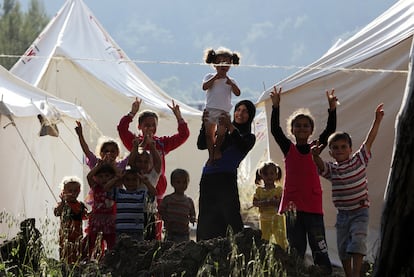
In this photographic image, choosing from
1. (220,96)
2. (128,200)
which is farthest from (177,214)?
(220,96)

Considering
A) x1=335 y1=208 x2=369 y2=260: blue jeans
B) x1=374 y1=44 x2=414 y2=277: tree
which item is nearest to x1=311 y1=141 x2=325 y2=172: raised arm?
x1=335 y1=208 x2=369 y2=260: blue jeans

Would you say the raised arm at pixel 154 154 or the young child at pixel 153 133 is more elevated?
the young child at pixel 153 133

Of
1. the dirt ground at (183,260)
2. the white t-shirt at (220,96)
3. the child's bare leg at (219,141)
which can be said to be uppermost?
the white t-shirt at (220,96)

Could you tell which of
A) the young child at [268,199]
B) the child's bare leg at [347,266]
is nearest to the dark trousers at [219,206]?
the young child at [268,199]

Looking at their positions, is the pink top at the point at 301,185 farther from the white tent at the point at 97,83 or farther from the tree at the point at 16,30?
the tree at the point at 16,30

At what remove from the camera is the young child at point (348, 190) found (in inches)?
238

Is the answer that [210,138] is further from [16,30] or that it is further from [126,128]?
[16,30]

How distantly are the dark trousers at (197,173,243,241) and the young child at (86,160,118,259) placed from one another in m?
0.60

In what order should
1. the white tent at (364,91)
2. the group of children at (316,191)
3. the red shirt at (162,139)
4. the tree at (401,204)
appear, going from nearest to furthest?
the tree at (401,204) < the group of children at (316,191) < the red shirt at (162,139) < the white tent at (364,91)

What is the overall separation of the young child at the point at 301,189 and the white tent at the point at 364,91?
1.06 metres

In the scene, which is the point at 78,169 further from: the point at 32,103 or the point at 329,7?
the point at 329,7

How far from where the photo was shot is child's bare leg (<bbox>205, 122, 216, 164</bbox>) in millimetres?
6418

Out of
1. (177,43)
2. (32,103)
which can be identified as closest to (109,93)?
(32,103)

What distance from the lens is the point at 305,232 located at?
20.0 feet
